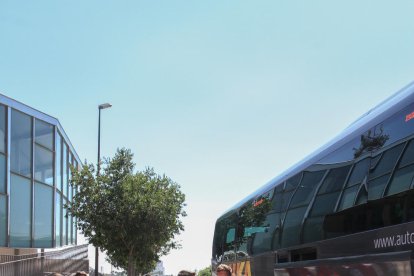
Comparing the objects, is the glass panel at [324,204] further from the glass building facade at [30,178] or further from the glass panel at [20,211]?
the glass panel at [20,211]

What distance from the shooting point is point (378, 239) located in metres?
6.07

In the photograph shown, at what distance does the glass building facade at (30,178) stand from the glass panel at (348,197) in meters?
17.1

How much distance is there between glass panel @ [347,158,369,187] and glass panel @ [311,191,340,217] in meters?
0.40

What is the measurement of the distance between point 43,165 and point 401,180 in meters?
22.6

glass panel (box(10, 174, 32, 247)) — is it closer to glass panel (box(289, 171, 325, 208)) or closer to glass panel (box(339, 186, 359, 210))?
glass panel (box(289, 171, 325, 208))

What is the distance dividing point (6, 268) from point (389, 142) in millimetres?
13386

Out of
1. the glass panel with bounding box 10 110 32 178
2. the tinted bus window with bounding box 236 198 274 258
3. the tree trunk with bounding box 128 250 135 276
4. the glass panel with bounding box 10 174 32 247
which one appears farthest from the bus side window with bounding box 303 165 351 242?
the tree trunk with bounding box 128 250 135 276

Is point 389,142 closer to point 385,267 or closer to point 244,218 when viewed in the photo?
point 385,267

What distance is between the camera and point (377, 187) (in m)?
6.33

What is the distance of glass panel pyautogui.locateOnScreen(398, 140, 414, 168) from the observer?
5.75m

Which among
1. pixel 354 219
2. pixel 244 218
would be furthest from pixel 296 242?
pixel 244 218

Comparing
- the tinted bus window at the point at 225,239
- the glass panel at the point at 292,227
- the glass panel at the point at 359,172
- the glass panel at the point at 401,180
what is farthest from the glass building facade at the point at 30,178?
the glass panel at the point at 401,180

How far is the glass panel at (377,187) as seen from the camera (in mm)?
6188

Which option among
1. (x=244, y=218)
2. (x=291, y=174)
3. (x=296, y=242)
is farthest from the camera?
(x=244, y=218)
